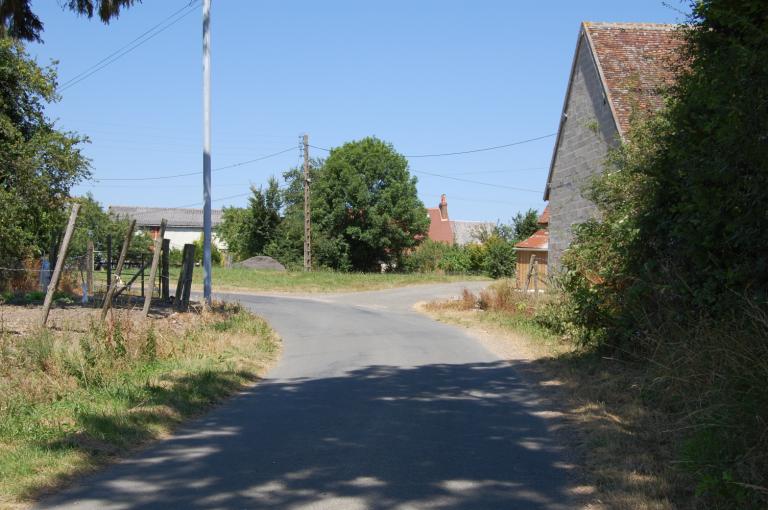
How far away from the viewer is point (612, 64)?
836 inches

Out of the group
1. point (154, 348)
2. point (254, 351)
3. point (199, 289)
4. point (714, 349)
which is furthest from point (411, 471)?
point (199, 289)

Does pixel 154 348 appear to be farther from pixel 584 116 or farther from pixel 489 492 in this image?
pixel 584 116

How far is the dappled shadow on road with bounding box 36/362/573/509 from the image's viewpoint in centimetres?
535

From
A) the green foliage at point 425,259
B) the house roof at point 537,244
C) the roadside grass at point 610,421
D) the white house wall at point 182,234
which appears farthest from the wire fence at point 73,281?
the white house wall at point 182,234

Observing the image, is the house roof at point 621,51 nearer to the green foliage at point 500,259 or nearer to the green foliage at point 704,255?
the green foliage at point 704,255

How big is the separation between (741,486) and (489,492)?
5.75 feet

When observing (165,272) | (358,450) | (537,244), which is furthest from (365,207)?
(358,450)

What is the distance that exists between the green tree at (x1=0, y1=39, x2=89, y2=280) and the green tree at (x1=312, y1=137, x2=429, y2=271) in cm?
3705

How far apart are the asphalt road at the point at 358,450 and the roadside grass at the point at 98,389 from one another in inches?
12.5

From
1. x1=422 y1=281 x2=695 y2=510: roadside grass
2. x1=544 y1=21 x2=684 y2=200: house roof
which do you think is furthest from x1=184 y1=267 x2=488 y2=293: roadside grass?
x1=422 y1=281 x2=695 y2=510: roadside grass

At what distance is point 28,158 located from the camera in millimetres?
18438

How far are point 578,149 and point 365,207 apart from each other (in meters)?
35.1

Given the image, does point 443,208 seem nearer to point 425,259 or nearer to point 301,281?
point 425,259

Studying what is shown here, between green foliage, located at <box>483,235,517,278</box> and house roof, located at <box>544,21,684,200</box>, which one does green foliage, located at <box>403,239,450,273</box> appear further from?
house roof, located at <box>544,21,684,200</box>
